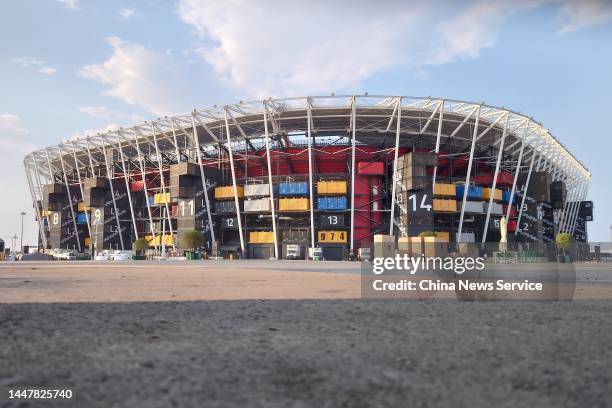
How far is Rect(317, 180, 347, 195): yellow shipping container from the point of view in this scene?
216 ft

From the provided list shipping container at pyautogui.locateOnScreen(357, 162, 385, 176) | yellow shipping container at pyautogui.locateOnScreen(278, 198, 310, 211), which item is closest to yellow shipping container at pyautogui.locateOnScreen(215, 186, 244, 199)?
yellow shipping container at pyautogui.locateOnScreen(278, 198, 310, 211)

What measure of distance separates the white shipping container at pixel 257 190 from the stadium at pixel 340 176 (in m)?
0.21

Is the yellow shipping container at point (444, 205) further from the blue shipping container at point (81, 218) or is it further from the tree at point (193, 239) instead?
the blue shipping container at point (81, 218)

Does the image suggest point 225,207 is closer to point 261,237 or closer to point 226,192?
point 226,192

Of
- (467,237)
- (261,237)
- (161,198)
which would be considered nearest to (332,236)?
(261,237)

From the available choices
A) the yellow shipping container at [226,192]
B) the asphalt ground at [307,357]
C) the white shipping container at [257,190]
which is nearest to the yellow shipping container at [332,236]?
the white shipping container at [257,190]

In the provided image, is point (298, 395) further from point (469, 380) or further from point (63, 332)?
point (63, 332)

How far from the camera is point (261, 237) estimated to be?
6925 centimetres

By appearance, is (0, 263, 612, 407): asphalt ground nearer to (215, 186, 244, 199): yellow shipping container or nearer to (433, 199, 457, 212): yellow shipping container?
(433, 199, 457, 212): yellow shipping container

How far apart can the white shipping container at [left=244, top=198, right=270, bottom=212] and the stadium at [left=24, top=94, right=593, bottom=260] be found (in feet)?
0.56

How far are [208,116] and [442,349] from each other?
6538 cm

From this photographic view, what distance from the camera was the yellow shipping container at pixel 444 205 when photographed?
218 ft

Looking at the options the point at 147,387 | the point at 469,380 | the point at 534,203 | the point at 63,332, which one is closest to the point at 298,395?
the point at 147,387

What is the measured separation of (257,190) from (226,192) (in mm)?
6168
